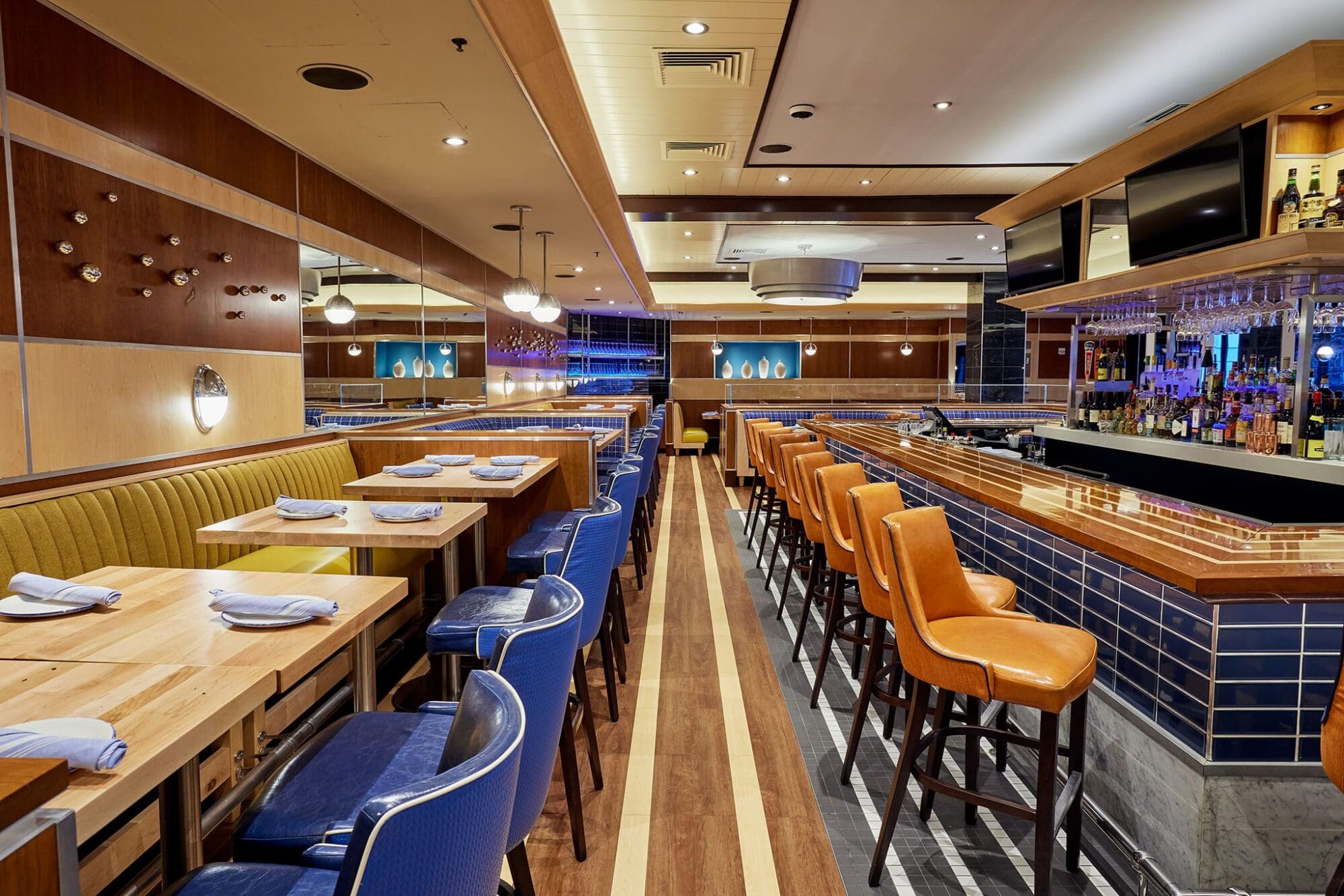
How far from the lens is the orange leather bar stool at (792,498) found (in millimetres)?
4094

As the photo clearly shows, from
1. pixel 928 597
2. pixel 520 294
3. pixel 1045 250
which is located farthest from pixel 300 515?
pixel 1045 250

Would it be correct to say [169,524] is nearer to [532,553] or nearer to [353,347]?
[532,553]

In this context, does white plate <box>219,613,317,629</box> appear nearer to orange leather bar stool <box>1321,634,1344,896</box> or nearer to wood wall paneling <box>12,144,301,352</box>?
wood wall paneling <box>12,144,301,352</box>

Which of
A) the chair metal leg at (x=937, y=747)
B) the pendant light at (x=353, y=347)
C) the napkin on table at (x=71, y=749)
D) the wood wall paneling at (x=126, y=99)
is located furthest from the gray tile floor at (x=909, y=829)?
the pendant light at (x=353, y=347)

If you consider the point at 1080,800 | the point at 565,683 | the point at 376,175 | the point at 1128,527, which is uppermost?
the point at 376,175

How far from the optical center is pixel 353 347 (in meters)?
5.39

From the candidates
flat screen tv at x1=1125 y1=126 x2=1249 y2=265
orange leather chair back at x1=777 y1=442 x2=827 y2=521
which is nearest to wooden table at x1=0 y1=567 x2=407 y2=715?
orange leather chair back at x1=777 y1=442 x2=827 y2=521

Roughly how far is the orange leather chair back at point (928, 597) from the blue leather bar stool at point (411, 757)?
0.90 metres

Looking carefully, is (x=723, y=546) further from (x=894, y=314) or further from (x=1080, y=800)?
(x=894, y=314)

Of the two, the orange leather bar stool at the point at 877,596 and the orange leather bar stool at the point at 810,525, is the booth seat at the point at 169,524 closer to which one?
the orange leather bar stool at the point at 810,525

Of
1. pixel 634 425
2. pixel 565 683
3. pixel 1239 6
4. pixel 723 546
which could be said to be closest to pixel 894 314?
pixel 634 425

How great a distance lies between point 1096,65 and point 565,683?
451 centimetres

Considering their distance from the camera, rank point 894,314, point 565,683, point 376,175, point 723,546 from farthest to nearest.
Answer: point 894,314
point 723,546
point 376,175
point 565,683

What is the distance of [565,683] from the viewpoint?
155 cm
